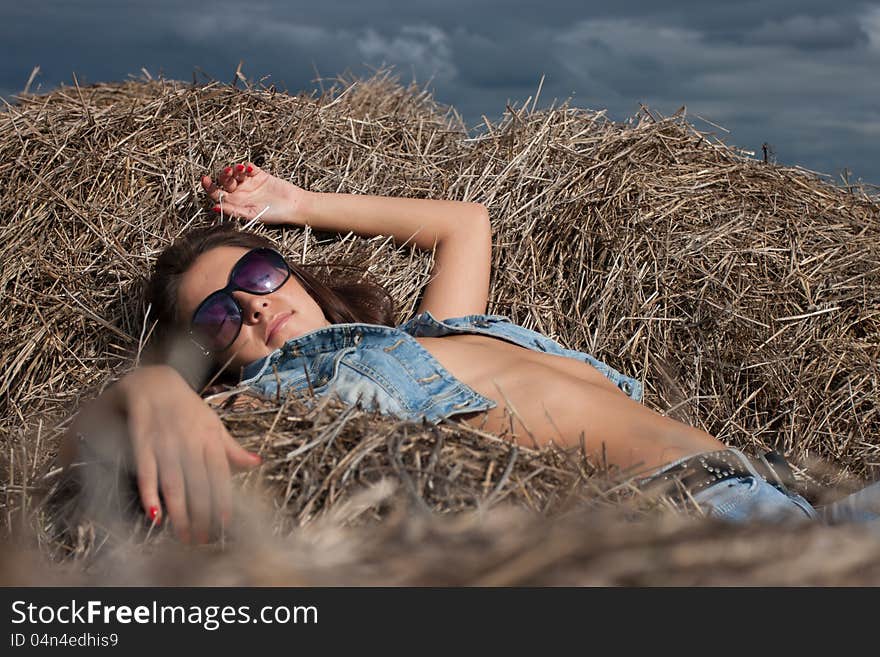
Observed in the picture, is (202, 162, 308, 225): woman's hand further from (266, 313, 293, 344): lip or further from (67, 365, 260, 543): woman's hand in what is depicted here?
(67, 365, 260, 543): woman's hand

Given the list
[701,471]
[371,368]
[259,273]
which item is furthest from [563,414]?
[259,273]

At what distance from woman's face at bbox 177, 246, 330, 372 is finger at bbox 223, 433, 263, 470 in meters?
0.80

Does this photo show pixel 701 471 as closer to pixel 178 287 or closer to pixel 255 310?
pixel 255 310

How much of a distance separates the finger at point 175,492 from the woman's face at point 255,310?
33.8 inches

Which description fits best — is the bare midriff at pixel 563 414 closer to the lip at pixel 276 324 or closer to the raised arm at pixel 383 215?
the lip at pixel 276 324

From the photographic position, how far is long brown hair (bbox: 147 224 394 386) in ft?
8.97

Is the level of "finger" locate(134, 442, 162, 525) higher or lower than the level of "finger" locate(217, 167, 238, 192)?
lower

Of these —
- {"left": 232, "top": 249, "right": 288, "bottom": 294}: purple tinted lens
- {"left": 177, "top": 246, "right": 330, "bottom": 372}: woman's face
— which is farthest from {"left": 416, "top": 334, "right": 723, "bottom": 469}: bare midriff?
{"left": 232, "top": 249, "right": 288, "bottom": 294}: purple tinted lens

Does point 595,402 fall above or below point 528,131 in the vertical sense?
below

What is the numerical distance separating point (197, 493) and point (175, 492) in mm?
44

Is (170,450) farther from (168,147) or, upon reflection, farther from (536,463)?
(168,147)
